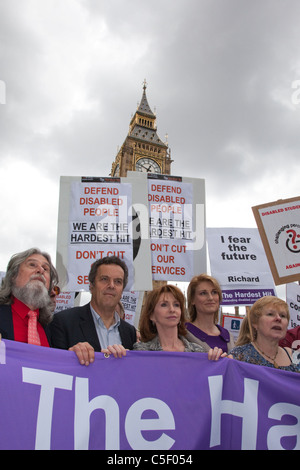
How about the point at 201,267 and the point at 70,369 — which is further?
the point at 201,267

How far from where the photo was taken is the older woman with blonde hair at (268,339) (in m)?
2.71

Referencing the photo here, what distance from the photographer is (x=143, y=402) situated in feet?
7.66

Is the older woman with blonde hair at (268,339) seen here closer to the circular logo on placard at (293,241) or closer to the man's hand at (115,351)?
the man's hand at (115,351)

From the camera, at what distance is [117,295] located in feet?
9.16

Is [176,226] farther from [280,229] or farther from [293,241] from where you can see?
[293,241]

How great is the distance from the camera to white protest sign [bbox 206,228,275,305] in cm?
564

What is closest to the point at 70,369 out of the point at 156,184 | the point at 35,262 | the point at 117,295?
the point at 117,295

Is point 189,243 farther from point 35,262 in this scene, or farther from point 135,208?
point 35,262

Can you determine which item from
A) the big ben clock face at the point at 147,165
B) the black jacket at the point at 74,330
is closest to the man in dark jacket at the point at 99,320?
the black jacket at the point at 74,330

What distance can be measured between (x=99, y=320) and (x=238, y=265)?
3.50 meters

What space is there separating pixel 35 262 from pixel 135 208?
2947 millimetres

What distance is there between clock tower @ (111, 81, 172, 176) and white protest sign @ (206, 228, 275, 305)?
118 feet

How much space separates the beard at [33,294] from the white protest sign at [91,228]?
2.23 meters

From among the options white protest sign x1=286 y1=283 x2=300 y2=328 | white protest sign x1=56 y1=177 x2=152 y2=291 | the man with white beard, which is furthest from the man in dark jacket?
white protest sign x1=286 y1=283 x2=300 y2=328
